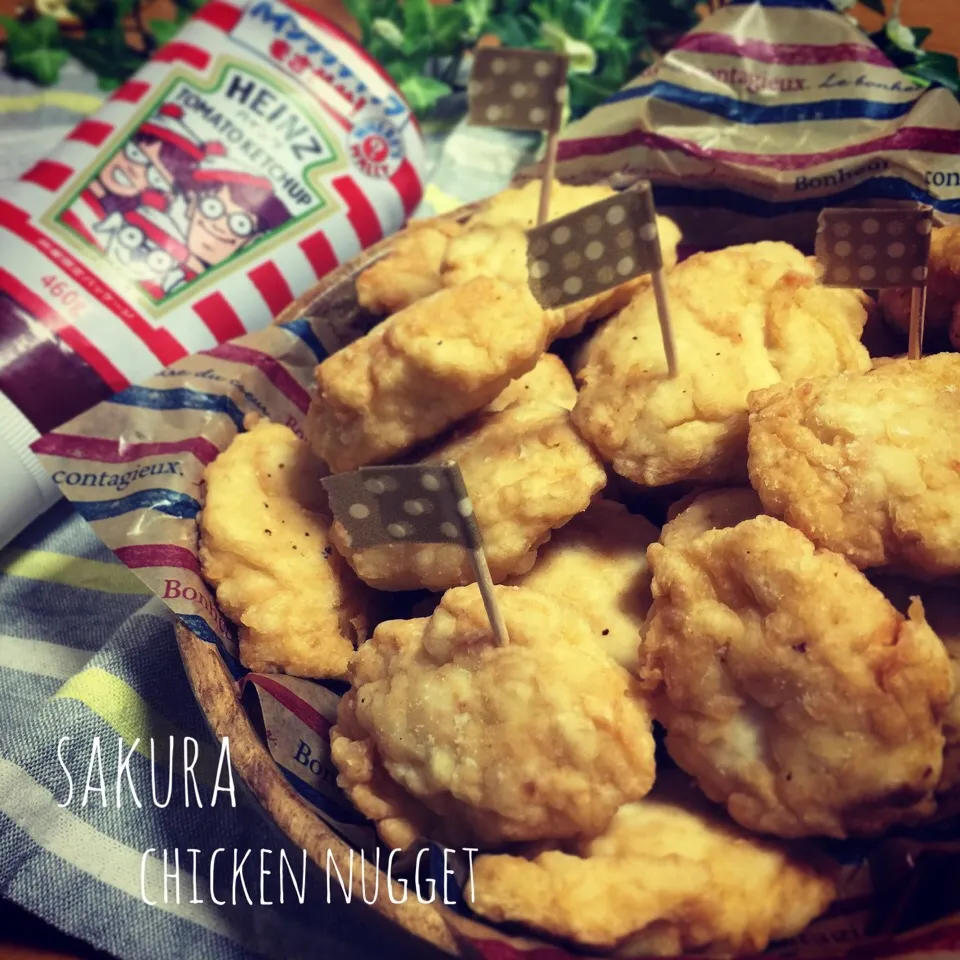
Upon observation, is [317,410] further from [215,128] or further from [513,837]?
[215,128]

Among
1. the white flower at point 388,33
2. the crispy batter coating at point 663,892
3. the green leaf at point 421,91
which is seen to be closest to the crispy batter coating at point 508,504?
the crispy batter coating at point 663,892

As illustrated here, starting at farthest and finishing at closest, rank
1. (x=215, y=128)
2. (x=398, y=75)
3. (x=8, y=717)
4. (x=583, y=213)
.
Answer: (x=398, y=75) → (x=215, y=128) → (x=8, y=717) → (x=583, y=213)

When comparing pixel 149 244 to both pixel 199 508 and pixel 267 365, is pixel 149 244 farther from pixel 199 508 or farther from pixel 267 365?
pixel 199 508

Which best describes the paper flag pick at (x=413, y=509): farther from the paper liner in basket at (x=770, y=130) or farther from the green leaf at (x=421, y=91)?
the green leaf at (x=421, y=91)

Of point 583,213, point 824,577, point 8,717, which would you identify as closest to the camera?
point 824,577

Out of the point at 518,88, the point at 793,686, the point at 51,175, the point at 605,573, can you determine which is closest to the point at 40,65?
the point at 51,175

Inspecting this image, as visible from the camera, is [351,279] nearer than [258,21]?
Yes

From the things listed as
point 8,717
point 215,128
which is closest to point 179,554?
point 8,717

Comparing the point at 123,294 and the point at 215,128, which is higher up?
the point at 215,128
